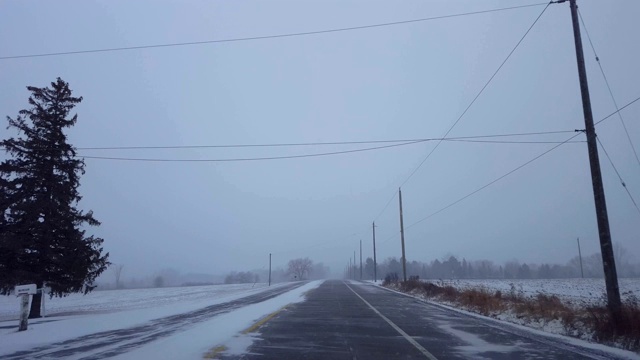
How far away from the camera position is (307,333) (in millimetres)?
13523

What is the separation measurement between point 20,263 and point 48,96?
803cm

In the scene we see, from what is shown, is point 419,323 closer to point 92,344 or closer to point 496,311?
point 496,311

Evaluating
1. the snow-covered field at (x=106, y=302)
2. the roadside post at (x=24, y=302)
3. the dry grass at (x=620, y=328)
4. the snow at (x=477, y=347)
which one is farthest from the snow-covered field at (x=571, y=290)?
the snow-covered field at (x=106, y=302)

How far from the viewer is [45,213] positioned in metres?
23.0

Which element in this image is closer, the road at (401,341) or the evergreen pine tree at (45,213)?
the road at (401,341)

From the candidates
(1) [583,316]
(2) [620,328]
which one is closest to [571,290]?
(1) [583,316]

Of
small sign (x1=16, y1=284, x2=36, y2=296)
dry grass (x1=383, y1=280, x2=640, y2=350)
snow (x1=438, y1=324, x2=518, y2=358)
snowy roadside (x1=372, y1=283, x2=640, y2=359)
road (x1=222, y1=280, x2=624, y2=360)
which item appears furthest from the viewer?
small sign (x1=16, y1=284, x2=36, y2=296)

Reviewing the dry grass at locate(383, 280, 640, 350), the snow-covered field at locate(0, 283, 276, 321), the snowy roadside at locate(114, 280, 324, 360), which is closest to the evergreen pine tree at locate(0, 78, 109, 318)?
the snow-covered field at locate(0, 283, 276, 321)

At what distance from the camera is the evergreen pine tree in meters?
22.0

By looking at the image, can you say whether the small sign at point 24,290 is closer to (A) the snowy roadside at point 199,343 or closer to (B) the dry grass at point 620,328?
(A) the snowy roadside at point 199,343

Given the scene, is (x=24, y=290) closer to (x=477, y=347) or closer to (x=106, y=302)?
(x=477, y=347)

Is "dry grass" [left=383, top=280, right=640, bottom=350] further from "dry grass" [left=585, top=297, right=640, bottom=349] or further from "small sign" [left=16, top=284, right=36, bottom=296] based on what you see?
"small sign" [left=16, top=284, right=36, bottom=296]

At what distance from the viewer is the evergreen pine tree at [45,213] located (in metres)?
22.0

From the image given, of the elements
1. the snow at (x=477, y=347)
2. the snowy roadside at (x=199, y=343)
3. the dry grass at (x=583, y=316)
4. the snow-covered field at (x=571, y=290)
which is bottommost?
the snow at (x=477, y=347)
